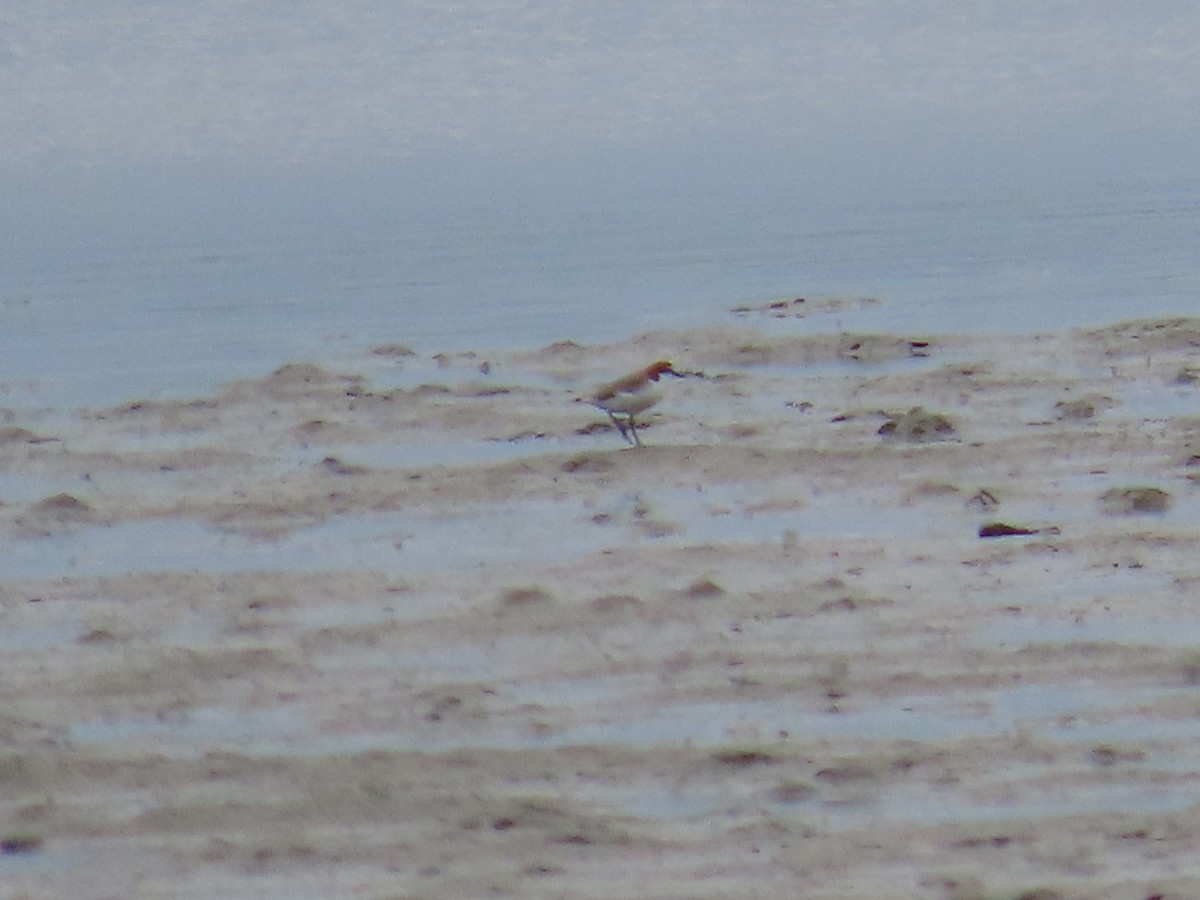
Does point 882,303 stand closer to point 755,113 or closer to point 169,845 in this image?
point 169,845

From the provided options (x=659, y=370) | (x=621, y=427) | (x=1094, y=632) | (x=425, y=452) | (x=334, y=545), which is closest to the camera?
(x=1094, y=632)

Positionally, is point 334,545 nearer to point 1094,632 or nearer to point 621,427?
point 621,427

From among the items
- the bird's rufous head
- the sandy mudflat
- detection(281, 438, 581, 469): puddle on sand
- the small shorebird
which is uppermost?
the bird's rufous head

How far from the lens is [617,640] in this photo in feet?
29.8

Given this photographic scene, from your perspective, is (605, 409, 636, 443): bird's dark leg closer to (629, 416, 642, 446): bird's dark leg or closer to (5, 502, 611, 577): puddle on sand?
(629, 416, 642, 446): bird's dark leg

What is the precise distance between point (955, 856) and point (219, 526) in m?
5.48

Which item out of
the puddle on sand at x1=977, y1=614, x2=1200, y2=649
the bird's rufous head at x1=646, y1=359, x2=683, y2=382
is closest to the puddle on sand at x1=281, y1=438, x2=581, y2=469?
the bird's rufous head at x1=646, y1=359, x2=683, y2=382

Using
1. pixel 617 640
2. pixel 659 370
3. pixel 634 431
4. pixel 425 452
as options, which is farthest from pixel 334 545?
pixel 659 370

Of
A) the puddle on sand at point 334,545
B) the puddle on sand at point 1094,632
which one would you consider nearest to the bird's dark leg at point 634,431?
the puddle on sand at point 334,545

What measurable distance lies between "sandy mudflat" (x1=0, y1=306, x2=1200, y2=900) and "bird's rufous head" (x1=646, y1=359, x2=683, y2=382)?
264 millimetres

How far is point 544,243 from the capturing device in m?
22.1

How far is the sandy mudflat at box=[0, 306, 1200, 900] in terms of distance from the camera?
7027mm

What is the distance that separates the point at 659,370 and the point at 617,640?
16.4 feet

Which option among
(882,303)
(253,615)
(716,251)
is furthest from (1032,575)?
(716,251)
